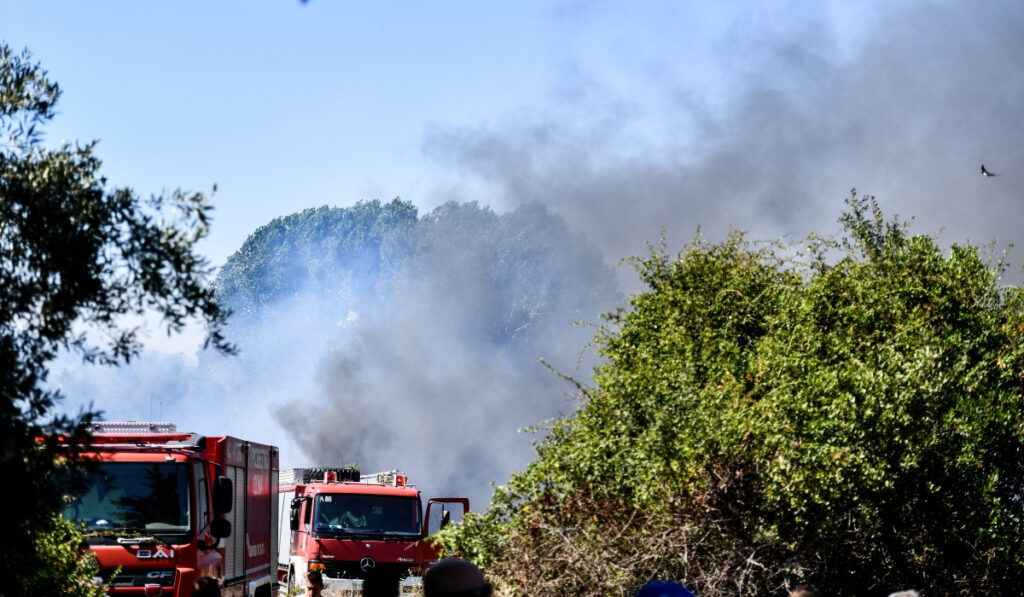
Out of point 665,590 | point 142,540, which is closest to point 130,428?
point 142,540

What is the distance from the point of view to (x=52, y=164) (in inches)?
250

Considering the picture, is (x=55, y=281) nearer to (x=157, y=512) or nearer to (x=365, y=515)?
(x=157, y=512)

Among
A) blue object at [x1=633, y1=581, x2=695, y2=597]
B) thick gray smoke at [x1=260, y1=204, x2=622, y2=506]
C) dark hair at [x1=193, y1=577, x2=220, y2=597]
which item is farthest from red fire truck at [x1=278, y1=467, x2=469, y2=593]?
thick gray smoke at [x1=260, y1=204, x2=622, y2=506]

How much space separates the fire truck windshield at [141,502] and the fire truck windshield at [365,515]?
28.4 feet

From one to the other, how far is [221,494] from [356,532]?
8.09 meters

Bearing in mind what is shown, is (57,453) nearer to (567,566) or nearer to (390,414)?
(567,566)

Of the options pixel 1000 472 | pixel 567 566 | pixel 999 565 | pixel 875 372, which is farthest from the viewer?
pixel 1000 472

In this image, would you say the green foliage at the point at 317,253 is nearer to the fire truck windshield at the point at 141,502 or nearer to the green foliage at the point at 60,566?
the fire truck windshield at the point at 141,502

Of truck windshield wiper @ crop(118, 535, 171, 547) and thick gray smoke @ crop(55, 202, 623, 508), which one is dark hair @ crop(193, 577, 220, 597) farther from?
thick gray smoke @ crop(55, 202, 623, 508)

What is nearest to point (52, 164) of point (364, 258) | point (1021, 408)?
point (1021, 408)

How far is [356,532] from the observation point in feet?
70.0

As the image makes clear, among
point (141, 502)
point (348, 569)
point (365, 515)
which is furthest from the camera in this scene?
point (365, 515)


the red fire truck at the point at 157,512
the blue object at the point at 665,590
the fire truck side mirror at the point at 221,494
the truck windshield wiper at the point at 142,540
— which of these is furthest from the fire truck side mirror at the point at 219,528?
the blue object at the point at 665,590

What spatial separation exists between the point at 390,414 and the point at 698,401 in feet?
165
